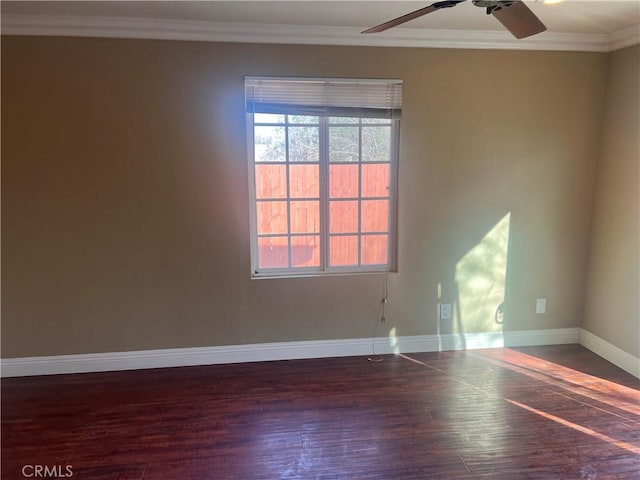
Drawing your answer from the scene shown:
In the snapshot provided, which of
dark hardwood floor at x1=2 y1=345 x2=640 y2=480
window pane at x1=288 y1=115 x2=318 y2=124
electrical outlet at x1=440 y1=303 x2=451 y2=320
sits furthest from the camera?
electrical outlet at x1=440 y1=303 x2=451 y2=320

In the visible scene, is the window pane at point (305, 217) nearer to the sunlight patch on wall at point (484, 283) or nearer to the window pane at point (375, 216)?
the window pane at point (375, 216)

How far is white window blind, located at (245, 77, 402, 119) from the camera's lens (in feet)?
9.83

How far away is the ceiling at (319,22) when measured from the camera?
8.27ft

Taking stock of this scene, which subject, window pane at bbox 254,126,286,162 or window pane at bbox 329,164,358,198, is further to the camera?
window pane at bbox 329,164,358,198

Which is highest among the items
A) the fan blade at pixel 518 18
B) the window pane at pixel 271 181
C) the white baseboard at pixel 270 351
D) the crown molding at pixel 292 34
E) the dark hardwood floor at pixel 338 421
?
the crown molding at pixel 292 34

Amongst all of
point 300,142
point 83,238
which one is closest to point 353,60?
point 300,142

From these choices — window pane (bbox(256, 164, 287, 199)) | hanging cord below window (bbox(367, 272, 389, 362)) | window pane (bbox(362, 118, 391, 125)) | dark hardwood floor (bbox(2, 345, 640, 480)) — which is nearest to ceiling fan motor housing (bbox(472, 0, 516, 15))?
window pane (bbox(362, 118, 391, 125))

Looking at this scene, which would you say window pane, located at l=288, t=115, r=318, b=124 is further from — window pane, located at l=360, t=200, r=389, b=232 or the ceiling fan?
the ceiling fan

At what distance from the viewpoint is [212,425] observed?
2.52m

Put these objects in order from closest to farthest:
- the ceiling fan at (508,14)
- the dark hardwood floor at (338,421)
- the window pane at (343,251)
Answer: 1. the ceiling fan at (508,14)
2. the dark hardwood floor at (338,421)
3. the window pane at (343,251)

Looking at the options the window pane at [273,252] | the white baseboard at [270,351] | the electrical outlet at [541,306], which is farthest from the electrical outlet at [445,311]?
the window pane at [273,252]

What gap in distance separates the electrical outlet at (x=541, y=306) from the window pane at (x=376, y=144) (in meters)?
1.68

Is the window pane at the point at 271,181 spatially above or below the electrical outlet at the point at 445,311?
above

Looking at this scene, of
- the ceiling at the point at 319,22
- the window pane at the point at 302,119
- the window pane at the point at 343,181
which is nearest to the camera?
the ceiling at the point at 319,22
